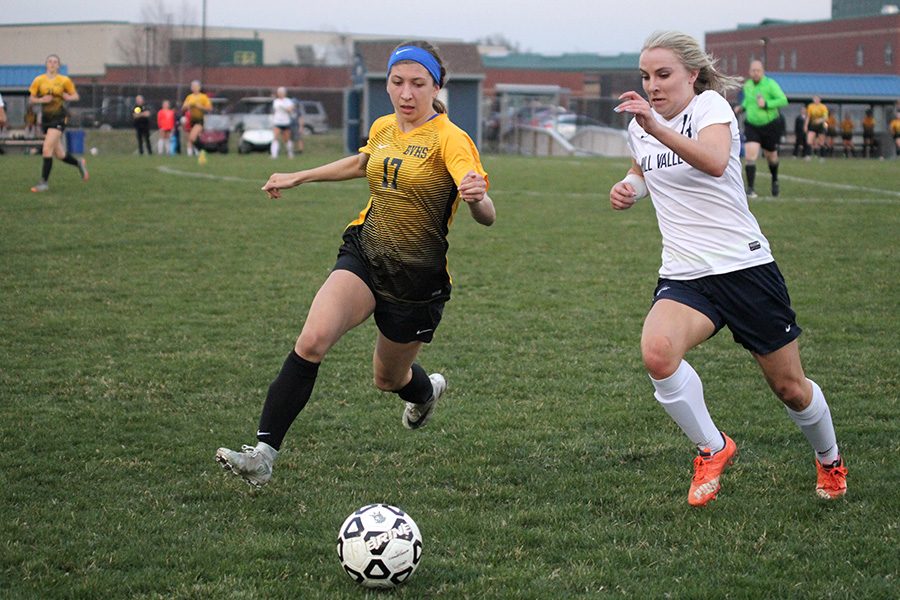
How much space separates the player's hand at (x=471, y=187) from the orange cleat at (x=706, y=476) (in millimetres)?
1534

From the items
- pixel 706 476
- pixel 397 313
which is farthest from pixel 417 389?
pixel 706 476

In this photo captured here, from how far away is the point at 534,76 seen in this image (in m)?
88.1

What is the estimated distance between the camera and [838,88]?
4669 centimetres

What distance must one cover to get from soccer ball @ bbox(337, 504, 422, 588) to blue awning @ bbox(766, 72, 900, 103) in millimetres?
44008

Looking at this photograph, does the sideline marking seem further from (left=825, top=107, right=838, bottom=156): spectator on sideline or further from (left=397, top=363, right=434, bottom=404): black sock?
(left=825, top=107, right=838, bottom=156): spectator on sideline

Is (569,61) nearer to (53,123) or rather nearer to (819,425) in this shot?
(53,123)

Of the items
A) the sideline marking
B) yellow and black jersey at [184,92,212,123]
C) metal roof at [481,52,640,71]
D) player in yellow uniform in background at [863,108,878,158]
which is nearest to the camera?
the sideline marking

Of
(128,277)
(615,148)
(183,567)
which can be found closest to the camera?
(183,567)

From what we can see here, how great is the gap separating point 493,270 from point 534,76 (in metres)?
78.0

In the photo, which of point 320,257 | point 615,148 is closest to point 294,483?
point 320,257

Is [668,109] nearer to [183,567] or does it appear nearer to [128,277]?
[183,567]

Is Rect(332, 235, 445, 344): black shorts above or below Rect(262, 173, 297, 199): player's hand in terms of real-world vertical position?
below

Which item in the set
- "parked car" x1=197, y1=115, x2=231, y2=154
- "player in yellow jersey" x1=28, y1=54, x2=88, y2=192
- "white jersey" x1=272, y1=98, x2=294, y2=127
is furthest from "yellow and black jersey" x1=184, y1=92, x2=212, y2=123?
"player in yellow jersey" x1=28, y1=54, x2=88, y2=192

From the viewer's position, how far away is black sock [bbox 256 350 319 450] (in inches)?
205
